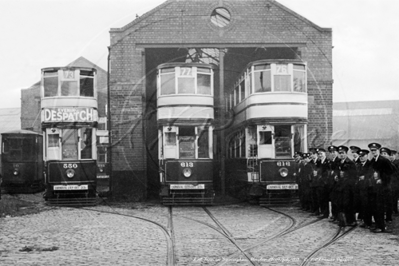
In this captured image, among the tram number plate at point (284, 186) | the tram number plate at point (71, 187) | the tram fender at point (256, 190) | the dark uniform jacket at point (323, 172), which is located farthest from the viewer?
the tram number plate at point (71, 187)

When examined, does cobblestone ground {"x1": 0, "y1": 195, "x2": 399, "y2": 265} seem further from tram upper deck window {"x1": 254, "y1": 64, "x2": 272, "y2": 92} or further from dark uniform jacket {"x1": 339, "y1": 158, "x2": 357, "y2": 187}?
tram upper deck window {"x1": 254, "y1": 64, "x2": 272, "y2": 92}

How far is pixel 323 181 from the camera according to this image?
13.4 m

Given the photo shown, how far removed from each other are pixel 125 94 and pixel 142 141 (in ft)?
6.00

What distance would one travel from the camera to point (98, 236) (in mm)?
10242

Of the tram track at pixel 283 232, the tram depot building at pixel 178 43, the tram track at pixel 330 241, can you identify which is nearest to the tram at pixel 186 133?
the tram track at pixel 283 232

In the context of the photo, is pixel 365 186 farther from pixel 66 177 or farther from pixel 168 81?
pixel 66 177

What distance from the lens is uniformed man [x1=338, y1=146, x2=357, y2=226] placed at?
11664 mm

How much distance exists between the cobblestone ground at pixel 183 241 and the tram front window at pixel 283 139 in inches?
110

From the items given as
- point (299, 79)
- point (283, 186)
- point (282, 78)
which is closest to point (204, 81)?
point (282, 78)

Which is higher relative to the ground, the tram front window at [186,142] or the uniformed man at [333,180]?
the tram front window at [186,142]

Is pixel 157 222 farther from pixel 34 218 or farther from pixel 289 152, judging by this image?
pixel 289 152

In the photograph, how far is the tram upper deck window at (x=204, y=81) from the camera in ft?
58.2

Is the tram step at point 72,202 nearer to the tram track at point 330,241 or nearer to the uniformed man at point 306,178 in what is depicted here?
the uniformed man at point 306,178

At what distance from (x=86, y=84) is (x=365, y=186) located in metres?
10.00
